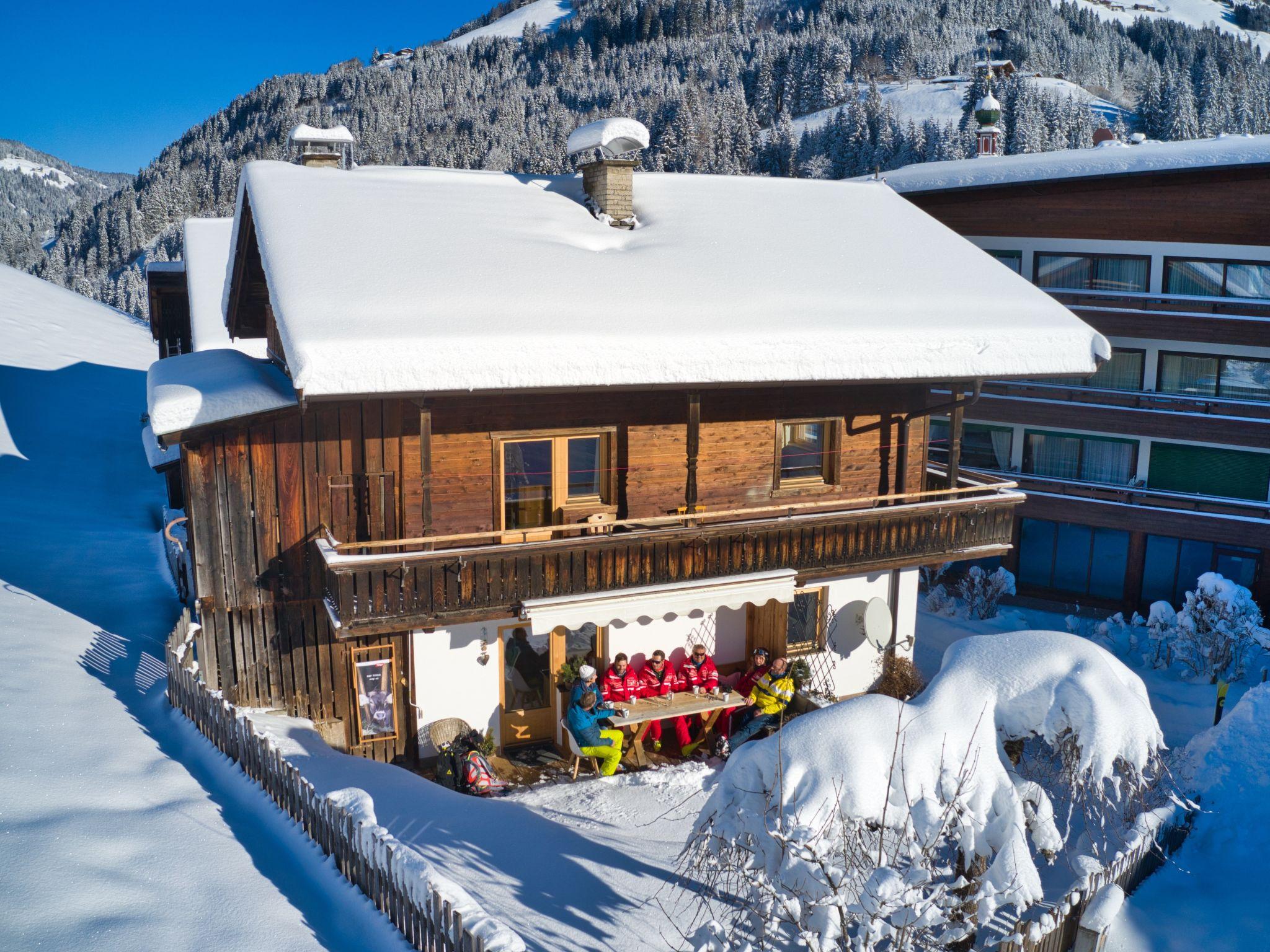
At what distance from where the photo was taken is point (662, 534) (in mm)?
12953

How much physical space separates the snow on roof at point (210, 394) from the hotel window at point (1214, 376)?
2012cm

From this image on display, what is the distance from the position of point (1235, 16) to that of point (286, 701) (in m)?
235

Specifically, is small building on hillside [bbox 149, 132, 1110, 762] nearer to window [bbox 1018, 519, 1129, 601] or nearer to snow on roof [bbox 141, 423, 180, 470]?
snow on roof [bbox 141, 423, 180, 470]

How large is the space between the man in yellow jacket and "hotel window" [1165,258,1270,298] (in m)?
15.1

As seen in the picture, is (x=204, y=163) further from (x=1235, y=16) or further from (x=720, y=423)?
(x=1235, y=16)

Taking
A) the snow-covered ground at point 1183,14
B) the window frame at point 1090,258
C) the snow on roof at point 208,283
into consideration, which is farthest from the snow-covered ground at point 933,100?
the snow on roof at point 208,283

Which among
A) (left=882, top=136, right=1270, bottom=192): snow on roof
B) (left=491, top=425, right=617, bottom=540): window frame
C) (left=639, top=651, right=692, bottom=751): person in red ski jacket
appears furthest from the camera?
(left=882, top=136, right=1270, bottom=192): snow on roof

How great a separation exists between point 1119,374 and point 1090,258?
2978 millimetres

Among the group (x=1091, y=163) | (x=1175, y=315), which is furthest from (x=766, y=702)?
(x=1091, y=163)

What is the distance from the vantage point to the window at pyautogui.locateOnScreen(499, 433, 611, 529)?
1333 centimetres

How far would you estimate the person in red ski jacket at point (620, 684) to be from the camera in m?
13.6

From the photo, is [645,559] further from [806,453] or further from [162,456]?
[162,456]

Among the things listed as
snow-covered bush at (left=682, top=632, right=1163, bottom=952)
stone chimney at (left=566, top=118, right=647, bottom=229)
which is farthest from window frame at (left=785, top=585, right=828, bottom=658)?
stone chimney at (left=566, top=118, right=647, bottom=229)

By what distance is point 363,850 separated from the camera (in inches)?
309
